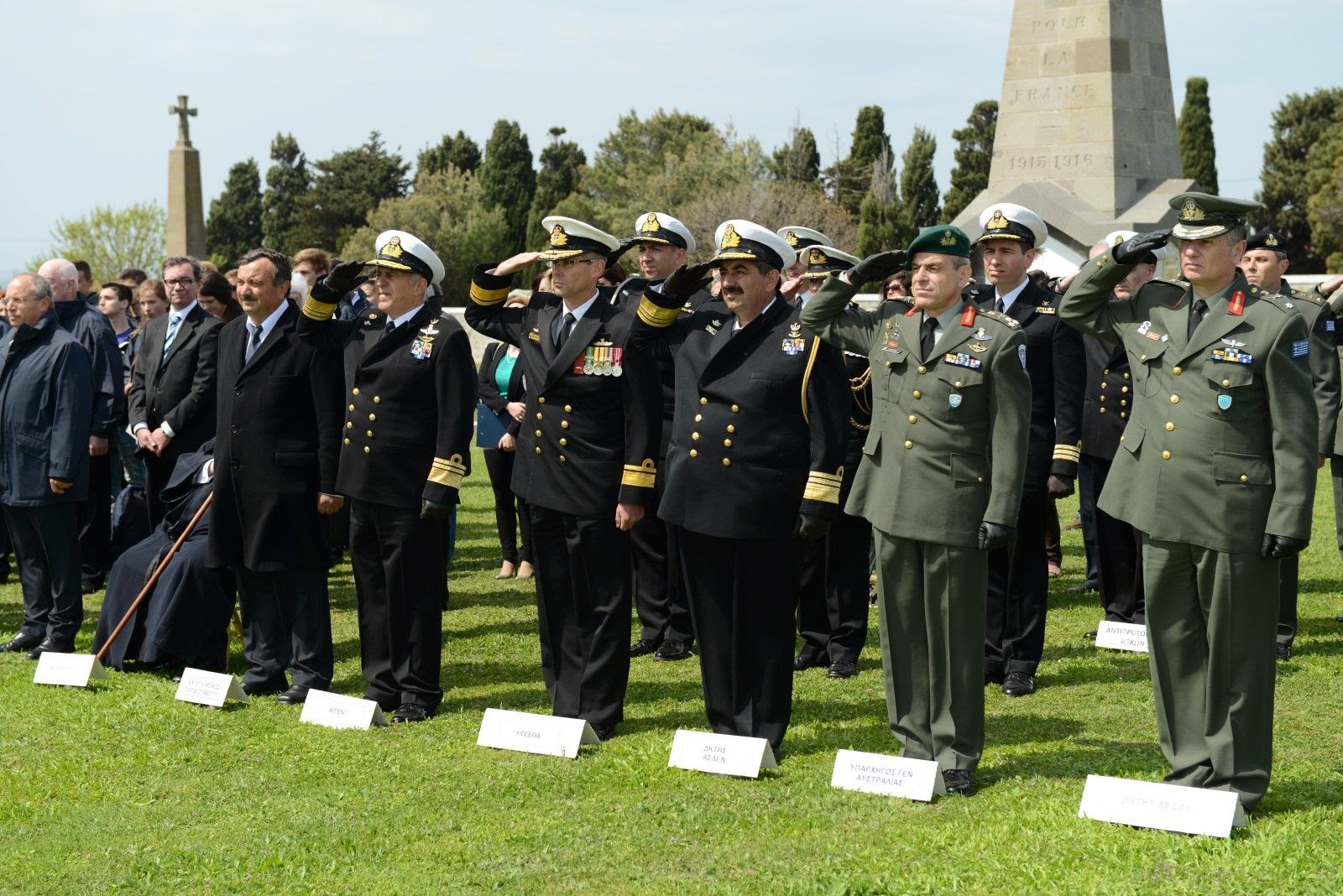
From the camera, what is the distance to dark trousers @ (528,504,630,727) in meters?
7.08

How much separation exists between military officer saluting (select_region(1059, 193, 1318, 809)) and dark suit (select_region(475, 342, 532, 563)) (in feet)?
15.3

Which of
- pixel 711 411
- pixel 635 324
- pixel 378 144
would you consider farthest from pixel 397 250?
pixel 378 144

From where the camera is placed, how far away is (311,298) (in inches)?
307

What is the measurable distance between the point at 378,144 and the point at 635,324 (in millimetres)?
70819

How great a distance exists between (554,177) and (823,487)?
2395 inches

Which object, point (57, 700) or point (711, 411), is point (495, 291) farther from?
point (57, 700)

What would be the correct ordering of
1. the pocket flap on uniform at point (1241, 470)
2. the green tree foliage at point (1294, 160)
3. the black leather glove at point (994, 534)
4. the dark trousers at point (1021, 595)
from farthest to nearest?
the green tree foliage at point (1294, 160) < the dark trousers at point (1021, 595) < the black leather glove at point (994, 534) < the pocket flap on uniform at point (1241, 470)

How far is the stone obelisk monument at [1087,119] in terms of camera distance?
22312 millimetres

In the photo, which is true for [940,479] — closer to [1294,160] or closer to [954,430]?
[954,430]

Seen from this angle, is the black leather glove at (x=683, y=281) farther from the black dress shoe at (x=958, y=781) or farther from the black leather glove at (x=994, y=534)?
the black dress shoe at (x=958, y=781)

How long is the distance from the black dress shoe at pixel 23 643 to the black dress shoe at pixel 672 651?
12.1 ft

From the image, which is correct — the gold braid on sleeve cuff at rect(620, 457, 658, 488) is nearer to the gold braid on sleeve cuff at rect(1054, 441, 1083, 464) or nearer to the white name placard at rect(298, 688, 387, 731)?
the white name placard at rect(298, 688, 387, 731)

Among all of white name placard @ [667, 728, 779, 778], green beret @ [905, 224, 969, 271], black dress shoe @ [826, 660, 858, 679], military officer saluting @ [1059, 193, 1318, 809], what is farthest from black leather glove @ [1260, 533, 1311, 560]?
black dress shoe @ [826, 660, 858, 679]

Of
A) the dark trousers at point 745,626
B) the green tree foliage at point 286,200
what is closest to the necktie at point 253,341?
the dark trousers at point 745,626
